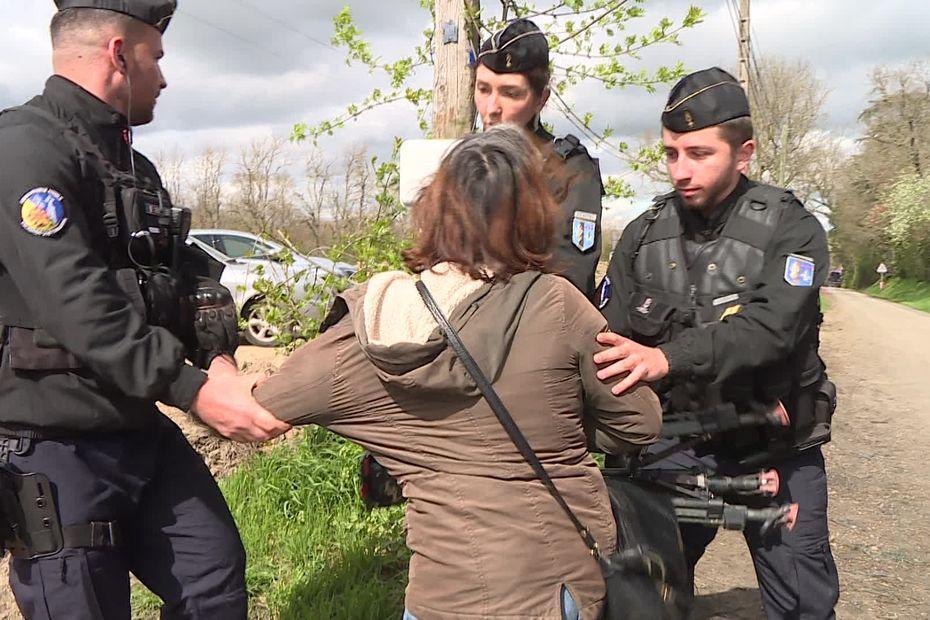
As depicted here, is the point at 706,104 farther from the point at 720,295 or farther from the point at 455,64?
the point at 455,64

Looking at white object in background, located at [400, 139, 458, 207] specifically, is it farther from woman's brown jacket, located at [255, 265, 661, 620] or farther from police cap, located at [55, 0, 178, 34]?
woman's brown jacket, located at [255, 265, 661, 620]

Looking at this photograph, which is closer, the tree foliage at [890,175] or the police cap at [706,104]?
the police cap at [706,104]

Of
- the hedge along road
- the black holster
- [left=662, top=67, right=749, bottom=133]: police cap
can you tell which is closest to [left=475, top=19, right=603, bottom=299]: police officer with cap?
A: [left=662, top=67, right=749, bottom=133]: police cap

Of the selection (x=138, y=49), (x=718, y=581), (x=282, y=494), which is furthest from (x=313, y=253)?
(x=718, y=581)

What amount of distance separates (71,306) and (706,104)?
1991mm

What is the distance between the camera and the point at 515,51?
116 inches

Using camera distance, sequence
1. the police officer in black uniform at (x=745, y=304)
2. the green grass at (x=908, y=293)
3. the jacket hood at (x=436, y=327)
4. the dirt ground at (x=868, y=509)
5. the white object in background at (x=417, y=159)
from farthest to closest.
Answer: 1. the green grass at (x=908, y=293)
2. the dirt ground at (x=868, y=509)
3. the white object in background at (x=417, y=159)
4. the police officer in black uniform at (x=745, y=304)
5. the jacket hood at (x=436, y=327)

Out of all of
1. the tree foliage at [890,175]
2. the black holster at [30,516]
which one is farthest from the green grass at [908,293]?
the black holster at [30,516]

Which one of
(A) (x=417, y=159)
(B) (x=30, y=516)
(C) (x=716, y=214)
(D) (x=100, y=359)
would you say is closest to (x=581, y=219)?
(C) (x=716, y=214)

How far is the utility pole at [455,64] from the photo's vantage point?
4.54m

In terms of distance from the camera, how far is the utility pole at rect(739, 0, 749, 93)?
1978cm

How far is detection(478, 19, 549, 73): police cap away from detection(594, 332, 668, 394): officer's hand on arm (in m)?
1.44

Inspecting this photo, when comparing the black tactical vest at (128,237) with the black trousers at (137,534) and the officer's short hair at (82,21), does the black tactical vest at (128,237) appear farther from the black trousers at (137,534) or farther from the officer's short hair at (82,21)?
the black trousers at (137,534)

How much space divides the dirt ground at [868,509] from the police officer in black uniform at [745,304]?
138cm
